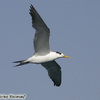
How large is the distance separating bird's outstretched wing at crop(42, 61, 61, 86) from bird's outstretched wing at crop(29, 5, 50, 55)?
259cm

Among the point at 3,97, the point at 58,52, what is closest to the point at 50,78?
the point at 58,52

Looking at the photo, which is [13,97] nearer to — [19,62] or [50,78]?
[19,62]

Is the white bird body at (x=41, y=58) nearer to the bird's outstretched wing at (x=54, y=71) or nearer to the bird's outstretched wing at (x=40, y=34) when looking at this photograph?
the bird's outstretched wing at (x=40, y=34)

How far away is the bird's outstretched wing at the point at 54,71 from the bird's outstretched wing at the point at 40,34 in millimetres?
2593

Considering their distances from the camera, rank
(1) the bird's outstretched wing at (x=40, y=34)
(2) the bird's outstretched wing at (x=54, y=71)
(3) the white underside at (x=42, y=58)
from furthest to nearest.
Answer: (2) the bird's outstretched wing at (x=54, y=71)
(3) the white underside at (x=42, y=58)
(1) the bird's outstretched wing at (x=40, y=34)

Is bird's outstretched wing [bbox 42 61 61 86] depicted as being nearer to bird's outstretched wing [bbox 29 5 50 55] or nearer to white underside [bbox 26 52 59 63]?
white underside [bbox 26 52 59 63]

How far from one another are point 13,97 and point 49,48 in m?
4.29

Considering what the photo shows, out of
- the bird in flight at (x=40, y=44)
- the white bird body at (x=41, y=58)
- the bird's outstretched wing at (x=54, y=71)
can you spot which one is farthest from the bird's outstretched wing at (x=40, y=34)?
the bird's outstretched wing at (x=54, y=71)

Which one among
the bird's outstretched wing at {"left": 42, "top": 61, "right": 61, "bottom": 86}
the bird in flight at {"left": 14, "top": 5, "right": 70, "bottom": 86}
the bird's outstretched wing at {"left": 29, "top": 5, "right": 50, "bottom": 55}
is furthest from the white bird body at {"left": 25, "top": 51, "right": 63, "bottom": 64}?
the bird's outstretched wing at {"left": 42, "top": 61, "right": 61, "bottom": 86}

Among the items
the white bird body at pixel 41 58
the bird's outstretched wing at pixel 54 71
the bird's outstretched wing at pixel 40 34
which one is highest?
the bird's outstretched wing at pixel 40 34

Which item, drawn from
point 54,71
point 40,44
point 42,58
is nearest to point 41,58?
point 42,58

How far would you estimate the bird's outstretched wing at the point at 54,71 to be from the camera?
24.5 meters

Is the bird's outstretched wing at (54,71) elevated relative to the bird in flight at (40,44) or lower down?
lower down

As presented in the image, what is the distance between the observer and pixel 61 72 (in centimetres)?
2505
